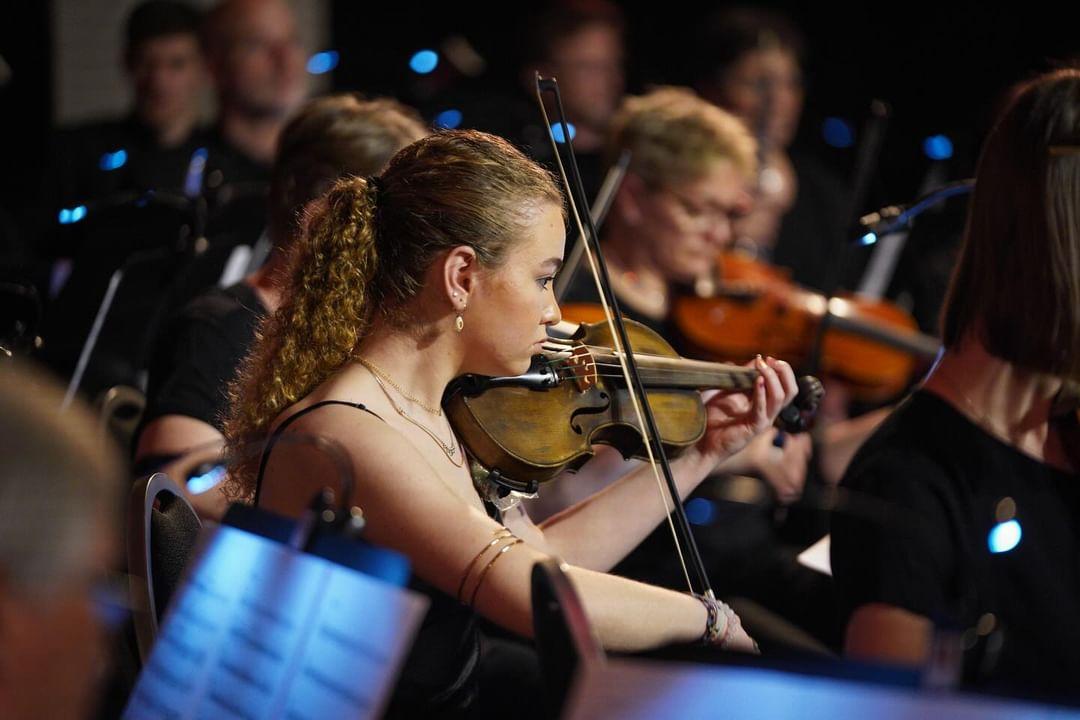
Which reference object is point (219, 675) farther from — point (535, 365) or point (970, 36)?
point (970, 36)

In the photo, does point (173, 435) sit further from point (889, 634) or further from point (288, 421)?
point (889, 634)

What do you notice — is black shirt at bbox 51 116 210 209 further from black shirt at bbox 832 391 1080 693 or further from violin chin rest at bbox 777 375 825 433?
black shirt at bbox 832 391 1080 693

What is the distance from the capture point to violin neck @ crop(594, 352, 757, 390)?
1916 millimetres

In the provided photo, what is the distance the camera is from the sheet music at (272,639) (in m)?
0.95

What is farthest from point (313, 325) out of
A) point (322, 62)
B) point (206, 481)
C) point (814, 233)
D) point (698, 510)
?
point (322, 62)

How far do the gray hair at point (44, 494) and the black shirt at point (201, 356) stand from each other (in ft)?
4.62

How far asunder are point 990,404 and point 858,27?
12.7ft

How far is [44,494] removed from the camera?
0.70m

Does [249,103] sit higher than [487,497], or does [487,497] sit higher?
[249,103]

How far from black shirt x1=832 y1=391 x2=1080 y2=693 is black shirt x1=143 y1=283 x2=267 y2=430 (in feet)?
3.58

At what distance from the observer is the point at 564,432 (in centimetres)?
178

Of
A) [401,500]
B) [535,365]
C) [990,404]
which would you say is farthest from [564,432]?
[990,404]

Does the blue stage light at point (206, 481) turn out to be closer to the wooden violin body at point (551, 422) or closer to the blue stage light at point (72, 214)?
the wooden violin body at point (551, 422)

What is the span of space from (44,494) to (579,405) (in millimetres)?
1169
